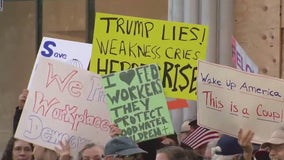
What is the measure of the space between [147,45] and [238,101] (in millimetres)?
1624

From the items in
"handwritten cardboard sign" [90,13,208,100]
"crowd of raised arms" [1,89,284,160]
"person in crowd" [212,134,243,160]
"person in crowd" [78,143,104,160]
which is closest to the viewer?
"crowd of raised arms" [1,89,284,160]

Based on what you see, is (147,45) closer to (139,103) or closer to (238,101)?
(139,103)

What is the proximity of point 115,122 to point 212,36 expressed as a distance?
3.82 metres

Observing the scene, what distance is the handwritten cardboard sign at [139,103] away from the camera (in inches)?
273

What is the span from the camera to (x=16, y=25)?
13.6m

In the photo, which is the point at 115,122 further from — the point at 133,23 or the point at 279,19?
the point at 279,19

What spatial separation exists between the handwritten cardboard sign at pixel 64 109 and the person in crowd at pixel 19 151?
7.8 inches

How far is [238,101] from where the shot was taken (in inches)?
247

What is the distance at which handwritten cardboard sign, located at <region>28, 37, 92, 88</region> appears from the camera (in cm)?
834

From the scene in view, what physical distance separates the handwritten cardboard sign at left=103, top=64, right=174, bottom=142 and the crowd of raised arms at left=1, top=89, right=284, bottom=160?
0.12 metres

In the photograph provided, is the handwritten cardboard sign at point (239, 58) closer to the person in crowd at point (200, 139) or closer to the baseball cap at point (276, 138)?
the person in crowd at point (200, 139)

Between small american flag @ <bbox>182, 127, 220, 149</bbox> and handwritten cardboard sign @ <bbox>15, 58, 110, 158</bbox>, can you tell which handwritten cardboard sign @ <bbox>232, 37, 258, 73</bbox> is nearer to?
small american flag @ <bbox>182, 127, 220, 149</bbox>

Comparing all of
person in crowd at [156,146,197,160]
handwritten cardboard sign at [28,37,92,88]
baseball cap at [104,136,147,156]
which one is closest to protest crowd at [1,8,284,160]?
baseball cap at [104,136,147,156]

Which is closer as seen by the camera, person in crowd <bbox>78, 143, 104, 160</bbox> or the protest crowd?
person in crowd <bbox>78, 143, 104, 160</bbox>
